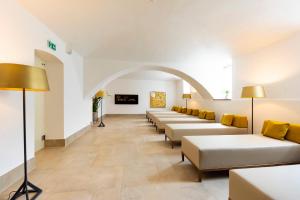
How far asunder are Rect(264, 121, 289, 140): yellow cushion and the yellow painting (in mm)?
10123

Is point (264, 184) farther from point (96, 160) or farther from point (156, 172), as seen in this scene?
point (96, 160)

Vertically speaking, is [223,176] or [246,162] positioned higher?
[246,162]

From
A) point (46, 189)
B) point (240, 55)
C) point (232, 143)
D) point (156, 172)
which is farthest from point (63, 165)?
point (240, 55)

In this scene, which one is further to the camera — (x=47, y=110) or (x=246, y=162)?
(x=47, y=110)

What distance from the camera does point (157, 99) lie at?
1371 cm

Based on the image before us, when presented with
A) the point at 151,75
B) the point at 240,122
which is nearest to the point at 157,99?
the point at 151,75

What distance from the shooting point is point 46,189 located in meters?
2.53

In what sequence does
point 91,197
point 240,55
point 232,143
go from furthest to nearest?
point 240,55 < point 232,143 < point 91,197

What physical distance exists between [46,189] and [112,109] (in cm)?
1060

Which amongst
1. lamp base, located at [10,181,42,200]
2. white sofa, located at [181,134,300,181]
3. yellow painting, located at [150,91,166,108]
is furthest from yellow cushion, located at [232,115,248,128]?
yellow painting, located at [150,91,166,108]

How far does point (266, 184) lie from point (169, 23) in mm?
3366

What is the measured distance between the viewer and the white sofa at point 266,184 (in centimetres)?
154

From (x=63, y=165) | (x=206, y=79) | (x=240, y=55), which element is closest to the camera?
(x=63, y=165)

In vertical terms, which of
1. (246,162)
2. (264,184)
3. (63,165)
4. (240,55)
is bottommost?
(63,165)
